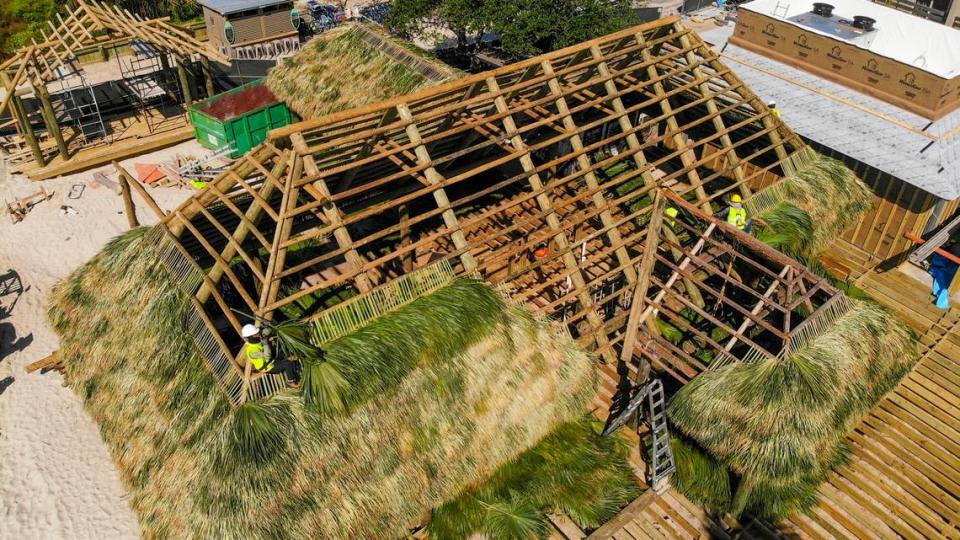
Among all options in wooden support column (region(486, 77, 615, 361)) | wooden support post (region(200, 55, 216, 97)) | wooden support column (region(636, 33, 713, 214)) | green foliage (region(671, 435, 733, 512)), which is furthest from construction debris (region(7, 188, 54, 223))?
green foliage (region(671, 435, 733, 512))

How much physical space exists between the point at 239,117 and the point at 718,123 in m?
19.0

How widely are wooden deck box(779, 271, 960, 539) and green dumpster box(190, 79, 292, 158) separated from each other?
23.9 meters

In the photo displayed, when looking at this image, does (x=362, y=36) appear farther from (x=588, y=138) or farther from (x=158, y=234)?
(x=158, y=234)

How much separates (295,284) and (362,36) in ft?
39.9

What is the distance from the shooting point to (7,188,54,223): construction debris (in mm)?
23266

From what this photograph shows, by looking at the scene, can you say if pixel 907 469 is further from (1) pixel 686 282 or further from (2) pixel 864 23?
(2) pixel 864 23

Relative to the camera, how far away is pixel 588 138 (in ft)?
78.2

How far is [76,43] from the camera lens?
86.6 feet

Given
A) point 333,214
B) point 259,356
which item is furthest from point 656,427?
point 259,356

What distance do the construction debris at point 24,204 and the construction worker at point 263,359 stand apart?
1746cm

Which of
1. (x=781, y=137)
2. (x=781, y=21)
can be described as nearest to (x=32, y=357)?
(x=781, y=137)

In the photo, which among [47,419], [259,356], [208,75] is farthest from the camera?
[208,75]

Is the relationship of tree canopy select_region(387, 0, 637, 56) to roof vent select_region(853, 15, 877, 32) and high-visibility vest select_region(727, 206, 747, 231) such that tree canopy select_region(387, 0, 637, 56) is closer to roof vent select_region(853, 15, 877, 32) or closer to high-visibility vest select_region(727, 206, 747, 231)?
roof vent select_region(853, 15, 877, 32)

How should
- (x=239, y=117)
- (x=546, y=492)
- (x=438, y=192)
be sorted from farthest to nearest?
(x=239, y=117), (x=438, y=192), (x=546, y=492)
